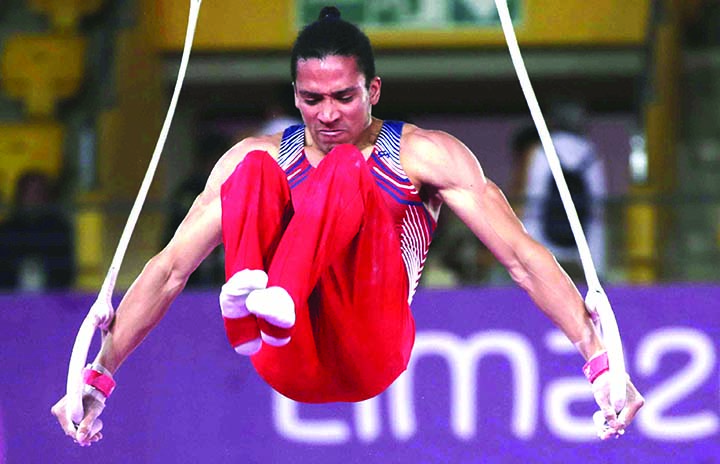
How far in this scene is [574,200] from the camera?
5734 millimetres

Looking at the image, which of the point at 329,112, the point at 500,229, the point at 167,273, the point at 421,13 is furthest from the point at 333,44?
the point at 421,13

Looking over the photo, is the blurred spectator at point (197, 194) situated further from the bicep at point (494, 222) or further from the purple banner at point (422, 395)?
the bicep at point (494, 222)

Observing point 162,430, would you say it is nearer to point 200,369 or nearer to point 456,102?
point 200,369

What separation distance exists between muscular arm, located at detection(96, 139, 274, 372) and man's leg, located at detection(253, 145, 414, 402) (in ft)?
1.00

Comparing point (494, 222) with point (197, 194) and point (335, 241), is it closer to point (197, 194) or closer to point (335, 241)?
point (335, 241)

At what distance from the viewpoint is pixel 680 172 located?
23.0 ft

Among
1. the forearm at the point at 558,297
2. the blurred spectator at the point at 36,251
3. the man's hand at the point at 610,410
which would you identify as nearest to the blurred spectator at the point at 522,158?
the blurred spectator at the point at 36,251

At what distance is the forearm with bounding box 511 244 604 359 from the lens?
11.9 ft

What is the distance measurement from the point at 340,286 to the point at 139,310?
560 millimetres

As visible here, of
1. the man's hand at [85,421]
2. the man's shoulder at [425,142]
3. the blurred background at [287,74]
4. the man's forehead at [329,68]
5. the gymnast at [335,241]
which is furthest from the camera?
the blurred background at [287,74]

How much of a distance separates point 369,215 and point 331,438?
1.95m

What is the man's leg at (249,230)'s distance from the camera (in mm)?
3354

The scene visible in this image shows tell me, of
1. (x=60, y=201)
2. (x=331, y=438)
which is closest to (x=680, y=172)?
(x=331, y=438)

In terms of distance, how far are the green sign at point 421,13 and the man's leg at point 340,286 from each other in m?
3.30
